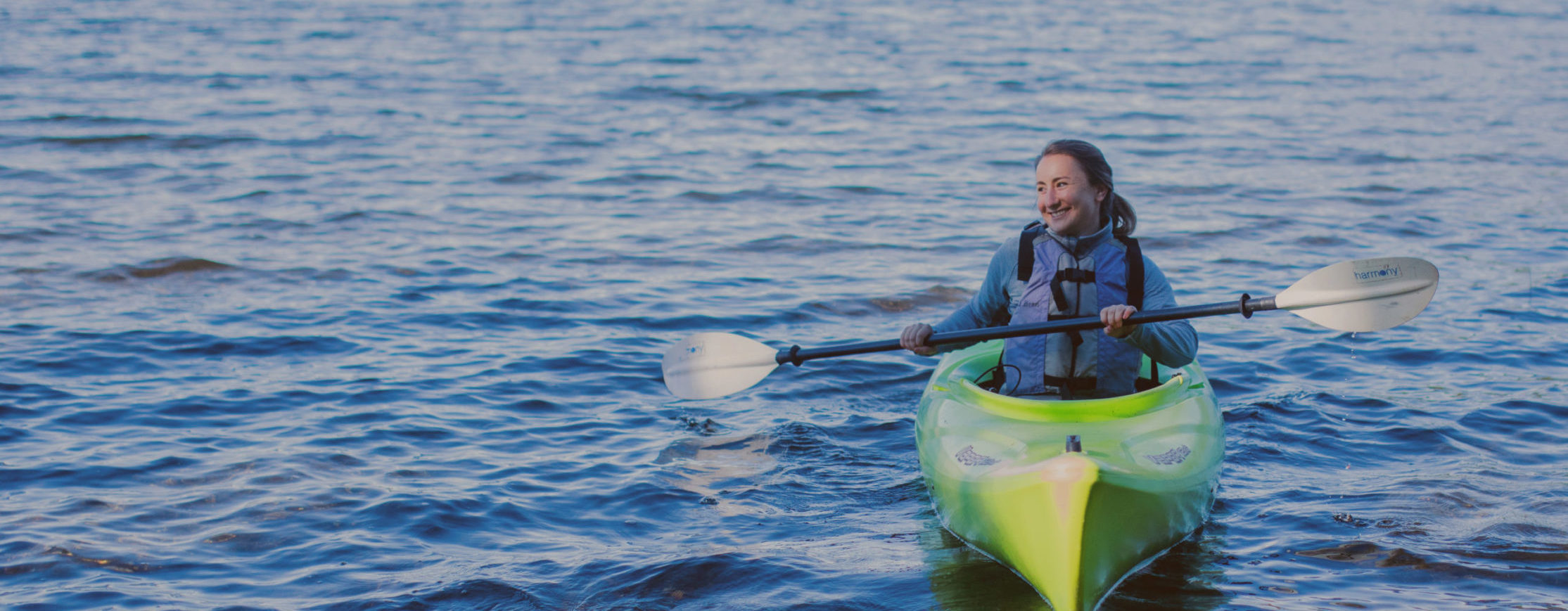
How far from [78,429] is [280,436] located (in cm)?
77

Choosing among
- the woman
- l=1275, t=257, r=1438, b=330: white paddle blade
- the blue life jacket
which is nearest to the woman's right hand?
the woman

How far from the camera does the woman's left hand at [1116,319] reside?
3887 millimetres

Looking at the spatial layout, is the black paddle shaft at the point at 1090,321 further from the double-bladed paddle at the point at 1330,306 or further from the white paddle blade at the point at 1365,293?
the white paddle blade at the point at 1365,293

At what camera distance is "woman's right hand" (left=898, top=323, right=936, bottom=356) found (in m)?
4.36

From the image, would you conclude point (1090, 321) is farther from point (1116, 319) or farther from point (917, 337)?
point (917, 337)

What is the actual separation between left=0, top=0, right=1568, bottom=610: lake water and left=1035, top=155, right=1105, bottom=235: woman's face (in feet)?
3.33

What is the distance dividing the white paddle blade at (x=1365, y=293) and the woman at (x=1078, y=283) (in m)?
0.37

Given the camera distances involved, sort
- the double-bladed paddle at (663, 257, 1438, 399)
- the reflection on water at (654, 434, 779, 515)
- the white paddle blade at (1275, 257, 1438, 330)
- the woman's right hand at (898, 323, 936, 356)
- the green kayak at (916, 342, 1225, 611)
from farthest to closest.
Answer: the reflection on water at (654, 434, 779, 515) < the woman's right hand at (898, 323, 936, 356) < the white paddle blade at (1275, 257, 1438, 330) < the double-bladed paddle at (663, 257, 1438, 399) < the green kayak at (916, 342, 1225, 611)

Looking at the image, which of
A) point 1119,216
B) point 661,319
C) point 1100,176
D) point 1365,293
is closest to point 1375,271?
point 1365,293

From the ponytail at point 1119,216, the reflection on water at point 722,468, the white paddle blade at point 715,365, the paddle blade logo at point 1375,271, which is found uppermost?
the ponytail at point 1119,216

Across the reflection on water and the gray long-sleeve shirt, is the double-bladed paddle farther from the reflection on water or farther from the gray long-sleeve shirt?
the reflection on water

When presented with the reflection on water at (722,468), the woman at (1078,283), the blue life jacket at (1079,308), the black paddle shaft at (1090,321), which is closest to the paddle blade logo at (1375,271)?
the black paddle shaft at (1090,321)

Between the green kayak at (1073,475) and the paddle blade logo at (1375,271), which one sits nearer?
the green kayak at (1073,475)

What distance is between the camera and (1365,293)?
14.0ft
